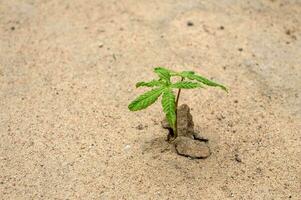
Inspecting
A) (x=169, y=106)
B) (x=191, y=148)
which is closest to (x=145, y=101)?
(x=169, y=106)

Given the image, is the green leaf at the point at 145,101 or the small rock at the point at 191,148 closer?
the green leaf at the point at 145,101

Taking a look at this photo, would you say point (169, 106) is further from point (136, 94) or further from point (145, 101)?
point (136, 94)

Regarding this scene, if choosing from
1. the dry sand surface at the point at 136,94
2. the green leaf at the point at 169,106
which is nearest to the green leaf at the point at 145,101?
the green leaf at the point at 169,106

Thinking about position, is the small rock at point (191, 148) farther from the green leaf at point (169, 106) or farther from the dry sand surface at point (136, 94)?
the green leaf at point (169, 106)

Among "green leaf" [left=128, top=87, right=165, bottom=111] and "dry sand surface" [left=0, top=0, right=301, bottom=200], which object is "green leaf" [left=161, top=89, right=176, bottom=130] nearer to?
"green leaf" [left=128, top=87, right=165, bottom=111]

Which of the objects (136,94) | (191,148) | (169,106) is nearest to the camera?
(169,106)

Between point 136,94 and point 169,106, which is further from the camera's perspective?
point 136,94

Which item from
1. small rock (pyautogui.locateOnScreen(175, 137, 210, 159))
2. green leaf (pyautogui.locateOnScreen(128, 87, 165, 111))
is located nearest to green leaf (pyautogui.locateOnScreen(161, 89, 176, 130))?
green leaf (pyautogui.locateOnScreen(128, 87, 165, 111))
